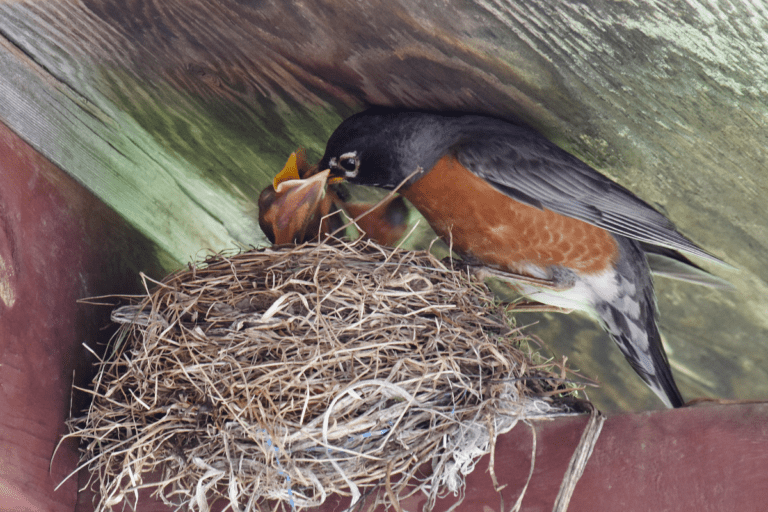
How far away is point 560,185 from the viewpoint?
5.71 ft

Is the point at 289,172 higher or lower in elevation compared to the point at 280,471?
higher

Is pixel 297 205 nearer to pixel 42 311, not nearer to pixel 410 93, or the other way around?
pixel 410 93

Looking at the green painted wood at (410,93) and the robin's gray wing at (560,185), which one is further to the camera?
the robin's gray wing at (560,185)

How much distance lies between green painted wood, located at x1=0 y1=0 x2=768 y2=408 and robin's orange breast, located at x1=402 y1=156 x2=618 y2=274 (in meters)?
0.21

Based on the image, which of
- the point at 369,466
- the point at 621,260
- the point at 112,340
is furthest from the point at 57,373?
the point at 621,260

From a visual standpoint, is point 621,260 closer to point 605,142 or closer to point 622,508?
point 605,142

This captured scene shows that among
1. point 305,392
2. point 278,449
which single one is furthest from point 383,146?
point 278,449

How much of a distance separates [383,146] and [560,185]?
0.47 metres

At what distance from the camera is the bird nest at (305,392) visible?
1.27 meters

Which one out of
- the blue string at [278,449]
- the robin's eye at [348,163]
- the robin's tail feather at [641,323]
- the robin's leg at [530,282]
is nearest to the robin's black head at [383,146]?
the robin's eye at [348,163]

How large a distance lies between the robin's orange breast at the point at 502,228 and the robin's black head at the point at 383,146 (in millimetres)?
63

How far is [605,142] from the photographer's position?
1.57 metres

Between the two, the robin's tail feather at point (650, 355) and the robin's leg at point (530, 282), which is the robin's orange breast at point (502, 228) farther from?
the robin's tail feather at point (650, 355)

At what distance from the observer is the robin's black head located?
177 centimetres
